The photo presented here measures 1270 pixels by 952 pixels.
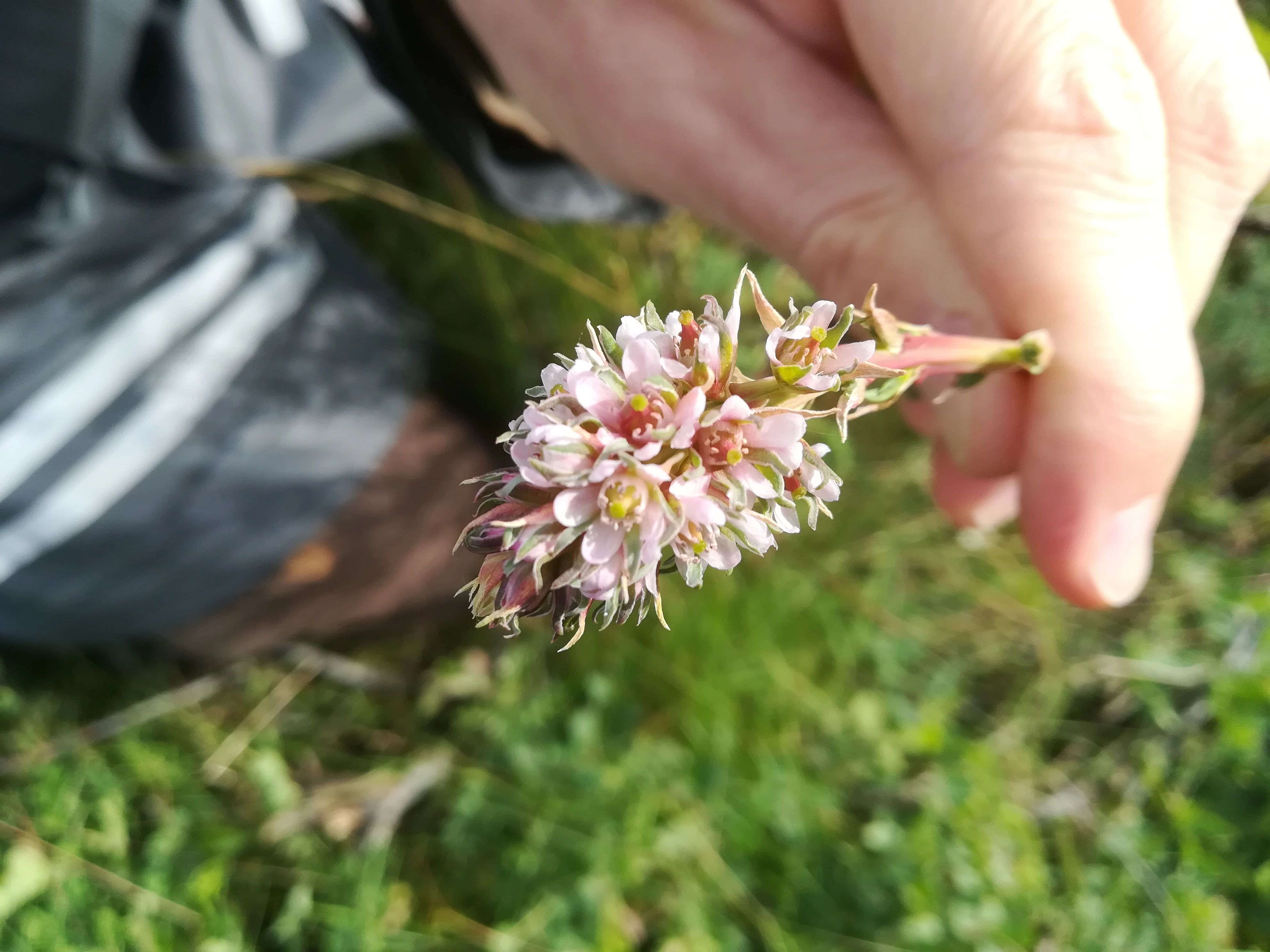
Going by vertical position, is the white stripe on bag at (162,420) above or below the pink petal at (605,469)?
below

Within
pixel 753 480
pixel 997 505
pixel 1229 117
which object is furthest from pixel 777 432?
pixel 997 505

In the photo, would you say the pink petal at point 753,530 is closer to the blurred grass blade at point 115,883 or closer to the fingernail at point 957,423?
the fingernail at point 957,423

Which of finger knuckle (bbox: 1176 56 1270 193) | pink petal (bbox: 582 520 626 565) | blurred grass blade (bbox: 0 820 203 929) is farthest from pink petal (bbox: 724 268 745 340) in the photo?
blurred grass blade (bbox: 0 820 203 929)

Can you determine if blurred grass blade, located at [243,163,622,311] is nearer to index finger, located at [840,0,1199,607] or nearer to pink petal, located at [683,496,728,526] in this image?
index finger, located at [840,0,1199,607]

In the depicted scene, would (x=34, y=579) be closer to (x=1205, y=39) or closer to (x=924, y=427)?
(x=924, y=427)

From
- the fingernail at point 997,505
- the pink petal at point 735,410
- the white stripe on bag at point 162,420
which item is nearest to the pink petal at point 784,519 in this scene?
the pink petal at point 735,410

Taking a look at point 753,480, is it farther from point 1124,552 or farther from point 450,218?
point 450,218
